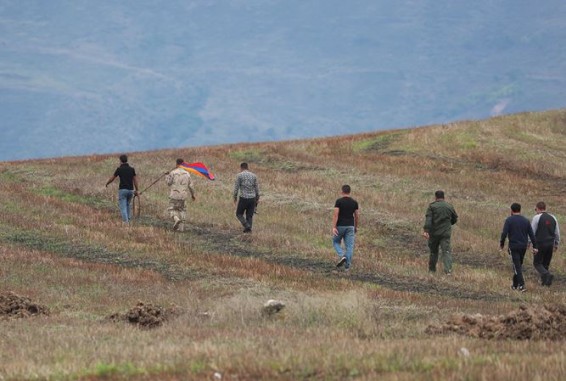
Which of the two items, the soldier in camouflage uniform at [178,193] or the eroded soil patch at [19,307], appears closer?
the eroded soil patch at [19,307]

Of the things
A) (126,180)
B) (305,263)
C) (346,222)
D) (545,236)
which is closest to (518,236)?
(545,236)

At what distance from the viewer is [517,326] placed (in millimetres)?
13438

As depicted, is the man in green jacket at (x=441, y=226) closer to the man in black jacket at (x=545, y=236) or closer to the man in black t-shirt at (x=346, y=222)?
the man in black t-shirt at (x=346, y=222)

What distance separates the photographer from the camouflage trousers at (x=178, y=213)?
29453 millimetres

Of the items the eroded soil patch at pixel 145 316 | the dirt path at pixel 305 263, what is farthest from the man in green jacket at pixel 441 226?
the eroded soil patch at pixel 145 316

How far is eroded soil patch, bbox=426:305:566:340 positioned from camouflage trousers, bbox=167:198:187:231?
16.1 meters

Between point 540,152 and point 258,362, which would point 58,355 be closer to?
point 258,362

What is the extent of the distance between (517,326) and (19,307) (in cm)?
774

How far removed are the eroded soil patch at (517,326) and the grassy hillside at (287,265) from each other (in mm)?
422

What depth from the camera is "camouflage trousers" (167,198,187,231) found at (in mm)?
29453

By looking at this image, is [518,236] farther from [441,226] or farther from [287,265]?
[287,265]

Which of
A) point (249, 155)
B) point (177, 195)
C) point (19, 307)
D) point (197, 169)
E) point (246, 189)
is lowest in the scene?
point (19, 307)

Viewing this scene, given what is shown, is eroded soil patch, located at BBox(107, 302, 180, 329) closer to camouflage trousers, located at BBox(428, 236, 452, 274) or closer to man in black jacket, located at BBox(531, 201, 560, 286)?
camouflage trousers, located at BBox(428, 236, 452, 274)

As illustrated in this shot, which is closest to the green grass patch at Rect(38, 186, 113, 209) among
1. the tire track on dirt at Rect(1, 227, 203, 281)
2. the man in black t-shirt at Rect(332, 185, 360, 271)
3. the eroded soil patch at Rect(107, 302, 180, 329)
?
the tire track on dirt at Rect(1, 227, 203, 281)
